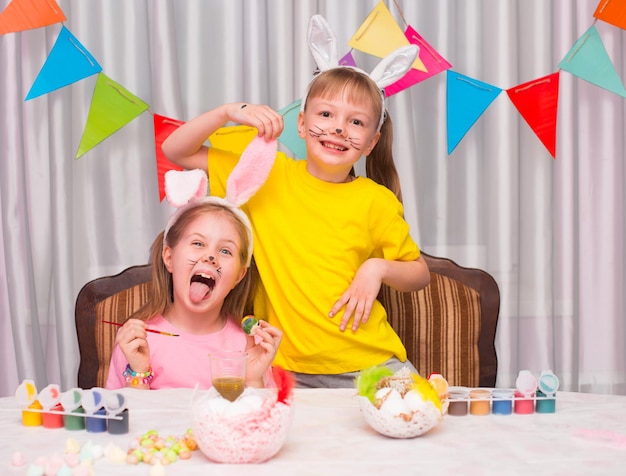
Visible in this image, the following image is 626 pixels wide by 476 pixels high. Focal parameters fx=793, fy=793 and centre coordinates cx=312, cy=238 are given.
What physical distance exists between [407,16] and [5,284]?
153cm

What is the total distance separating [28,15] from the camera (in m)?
2.28

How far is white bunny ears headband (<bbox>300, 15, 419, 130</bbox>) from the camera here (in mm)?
2074

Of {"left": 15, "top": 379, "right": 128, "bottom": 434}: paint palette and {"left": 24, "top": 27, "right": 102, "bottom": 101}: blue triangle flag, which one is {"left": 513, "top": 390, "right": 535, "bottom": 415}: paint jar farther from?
{"left": 24, "top": 27, "right": 102, "bottom": 101}: blue triangle flag

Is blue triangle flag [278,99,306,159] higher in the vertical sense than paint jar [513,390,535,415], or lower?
higher

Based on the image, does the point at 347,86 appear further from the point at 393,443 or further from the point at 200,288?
the point at 393,443

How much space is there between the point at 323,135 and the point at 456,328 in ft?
2.28

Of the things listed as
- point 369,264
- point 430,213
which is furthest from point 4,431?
point 430,213

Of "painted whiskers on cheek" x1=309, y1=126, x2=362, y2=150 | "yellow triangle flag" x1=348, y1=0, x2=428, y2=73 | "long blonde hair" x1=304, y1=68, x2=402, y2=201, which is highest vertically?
"yellow triangle flag" x1=348, y1=0, x2=428, y2=73

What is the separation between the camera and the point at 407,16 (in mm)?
2547

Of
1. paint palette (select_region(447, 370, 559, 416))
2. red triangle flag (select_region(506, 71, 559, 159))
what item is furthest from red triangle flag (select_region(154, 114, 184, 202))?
paint palette (select_region(447, 370, 559, 416))

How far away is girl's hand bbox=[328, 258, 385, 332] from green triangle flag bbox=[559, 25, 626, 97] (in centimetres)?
98

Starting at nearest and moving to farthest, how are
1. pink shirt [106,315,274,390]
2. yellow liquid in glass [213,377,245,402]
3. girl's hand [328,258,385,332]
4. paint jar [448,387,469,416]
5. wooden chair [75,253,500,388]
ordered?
yellow liquid in glass [213,377,245,402], paint jar [448,387,469,416], pink shirt [106,315,274,390], girl's hand [328,258,385,332], wooden chair [75,253,500,388]

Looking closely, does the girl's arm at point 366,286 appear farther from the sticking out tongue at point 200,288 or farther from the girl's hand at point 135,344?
the girl's hand at point 135,344

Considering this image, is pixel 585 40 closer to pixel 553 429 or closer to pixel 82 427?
pixel 553 429
